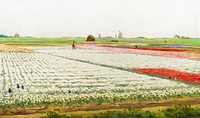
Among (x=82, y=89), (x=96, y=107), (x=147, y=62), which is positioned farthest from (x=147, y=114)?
(x=147, y=62)

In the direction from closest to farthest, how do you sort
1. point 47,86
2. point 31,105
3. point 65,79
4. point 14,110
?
1. point 14,110
2. point 31,105
3. point 47,86
4. point 65,79

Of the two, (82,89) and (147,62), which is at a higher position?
(82,89)

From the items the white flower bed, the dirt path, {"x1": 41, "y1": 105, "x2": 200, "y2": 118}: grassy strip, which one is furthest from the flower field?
the white flower bed

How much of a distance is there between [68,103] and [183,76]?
10.8 m

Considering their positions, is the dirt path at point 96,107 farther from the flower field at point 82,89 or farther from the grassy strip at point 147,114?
the grassy strip at point 147,114

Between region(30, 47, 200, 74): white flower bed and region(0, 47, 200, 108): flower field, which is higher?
region(0, 47, 200, 108): flower field

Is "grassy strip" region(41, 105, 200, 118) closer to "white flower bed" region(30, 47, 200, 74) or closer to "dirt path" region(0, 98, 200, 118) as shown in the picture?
"dirt path" region(0, 98, 200, 118)

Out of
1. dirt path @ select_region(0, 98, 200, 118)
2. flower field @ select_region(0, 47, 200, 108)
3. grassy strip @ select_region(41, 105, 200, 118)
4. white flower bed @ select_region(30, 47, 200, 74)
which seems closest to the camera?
grassy strip @ select_region(41, 105, 200, 118)

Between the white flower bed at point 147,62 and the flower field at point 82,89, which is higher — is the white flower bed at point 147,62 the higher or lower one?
the lower one

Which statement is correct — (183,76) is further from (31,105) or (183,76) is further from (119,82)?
(31,105)

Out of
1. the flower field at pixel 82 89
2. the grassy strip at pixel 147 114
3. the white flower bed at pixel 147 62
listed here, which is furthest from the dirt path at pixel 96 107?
the white flower bed at pixel 147 62

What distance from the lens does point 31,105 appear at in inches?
499

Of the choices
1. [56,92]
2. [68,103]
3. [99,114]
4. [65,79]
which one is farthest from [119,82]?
[99,114]

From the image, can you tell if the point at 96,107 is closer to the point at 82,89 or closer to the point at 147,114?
the point at 147,114
